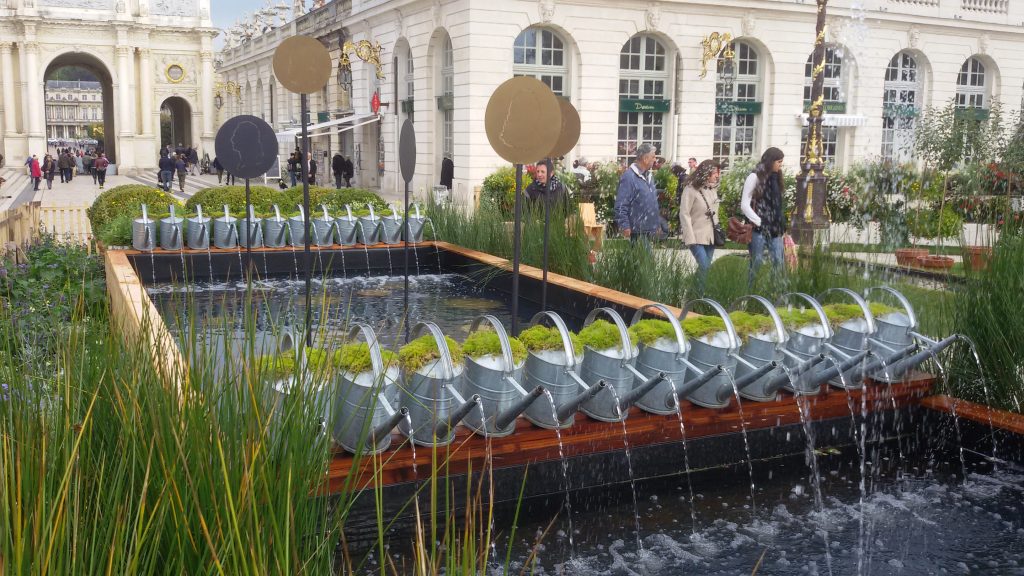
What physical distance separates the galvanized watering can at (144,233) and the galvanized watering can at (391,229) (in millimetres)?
3130

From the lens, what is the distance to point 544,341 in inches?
195

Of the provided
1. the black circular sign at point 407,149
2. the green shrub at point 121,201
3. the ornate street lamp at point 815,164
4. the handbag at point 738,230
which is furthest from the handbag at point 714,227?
the green shrub at point 121,201

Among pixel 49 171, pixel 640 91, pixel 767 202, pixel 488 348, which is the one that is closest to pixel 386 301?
pixel 767 202

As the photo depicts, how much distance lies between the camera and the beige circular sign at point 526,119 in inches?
246

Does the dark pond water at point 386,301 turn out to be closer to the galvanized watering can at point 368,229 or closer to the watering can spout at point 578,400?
the galvanized watering can at point 368,229

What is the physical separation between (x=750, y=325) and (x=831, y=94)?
31.3 metres

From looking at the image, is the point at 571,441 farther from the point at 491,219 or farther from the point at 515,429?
the point at 491,219

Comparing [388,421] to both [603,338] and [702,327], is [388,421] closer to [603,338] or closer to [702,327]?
[603,338]

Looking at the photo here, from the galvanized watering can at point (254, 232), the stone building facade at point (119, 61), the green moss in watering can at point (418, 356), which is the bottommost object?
the green moss in watering can at point (418, 356)

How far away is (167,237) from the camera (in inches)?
492

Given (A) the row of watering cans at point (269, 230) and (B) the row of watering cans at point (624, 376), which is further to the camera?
(A) the row of watering cans at point (269, 230)

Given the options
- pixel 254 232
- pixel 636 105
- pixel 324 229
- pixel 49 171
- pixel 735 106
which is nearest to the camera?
pixel 254 232

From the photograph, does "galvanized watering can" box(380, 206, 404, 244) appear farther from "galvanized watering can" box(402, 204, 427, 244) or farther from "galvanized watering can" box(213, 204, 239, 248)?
"galvanized watering can" box(213, 204, 239, 248)

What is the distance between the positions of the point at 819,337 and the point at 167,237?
9283 mm
